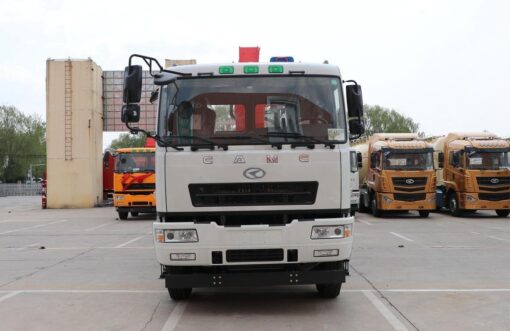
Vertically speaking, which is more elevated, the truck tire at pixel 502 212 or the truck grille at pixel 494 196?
the truck grille at pixel 494 196

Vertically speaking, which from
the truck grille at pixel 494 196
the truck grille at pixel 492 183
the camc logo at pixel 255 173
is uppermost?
the camc logo at pixel 255 173

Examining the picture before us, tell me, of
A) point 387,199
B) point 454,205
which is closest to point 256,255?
point 387,199

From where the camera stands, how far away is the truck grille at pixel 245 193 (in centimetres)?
607

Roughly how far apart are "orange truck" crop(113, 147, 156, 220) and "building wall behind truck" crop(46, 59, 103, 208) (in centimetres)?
1125

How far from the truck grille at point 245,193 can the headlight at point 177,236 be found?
315 millimetres

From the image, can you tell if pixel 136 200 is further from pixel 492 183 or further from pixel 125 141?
pixel 125 141

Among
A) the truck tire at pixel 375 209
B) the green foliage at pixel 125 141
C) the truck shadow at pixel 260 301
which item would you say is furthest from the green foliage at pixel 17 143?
the truck shadow at pixel 260 301

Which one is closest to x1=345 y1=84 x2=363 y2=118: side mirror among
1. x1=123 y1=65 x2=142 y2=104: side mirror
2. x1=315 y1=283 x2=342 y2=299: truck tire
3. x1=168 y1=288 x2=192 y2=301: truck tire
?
x1=315 y1=283 x2=342 y2=299: truck tire

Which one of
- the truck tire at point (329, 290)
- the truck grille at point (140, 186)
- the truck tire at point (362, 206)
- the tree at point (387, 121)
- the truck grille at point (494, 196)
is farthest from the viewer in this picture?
the tree at point (387, 121)

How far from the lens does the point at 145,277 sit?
896 cm

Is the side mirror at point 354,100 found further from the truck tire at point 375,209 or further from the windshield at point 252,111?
the truck tire at point 375,209

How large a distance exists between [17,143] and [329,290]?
253 feet

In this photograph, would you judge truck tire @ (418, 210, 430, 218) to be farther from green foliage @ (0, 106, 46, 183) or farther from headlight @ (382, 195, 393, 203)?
green foliage @ (0, 106, 46, 183)

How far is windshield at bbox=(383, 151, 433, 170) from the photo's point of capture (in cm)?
2119
